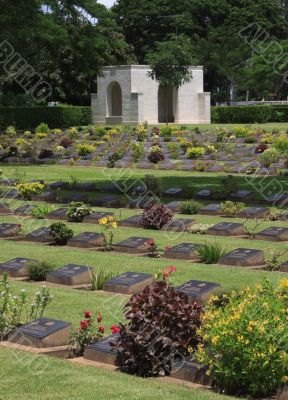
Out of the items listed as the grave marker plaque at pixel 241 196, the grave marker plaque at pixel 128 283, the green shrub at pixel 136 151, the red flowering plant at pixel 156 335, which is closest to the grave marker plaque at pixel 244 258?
the grave marker plaque at pixel 128 283

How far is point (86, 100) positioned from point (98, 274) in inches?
2002

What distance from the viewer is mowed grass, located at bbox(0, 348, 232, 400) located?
20.5 feet

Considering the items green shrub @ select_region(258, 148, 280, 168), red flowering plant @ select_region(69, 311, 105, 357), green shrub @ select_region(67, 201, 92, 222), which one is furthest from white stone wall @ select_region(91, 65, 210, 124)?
red flowering plant @ select_region(69, 311, 105, 357)

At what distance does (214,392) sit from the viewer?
6344mm

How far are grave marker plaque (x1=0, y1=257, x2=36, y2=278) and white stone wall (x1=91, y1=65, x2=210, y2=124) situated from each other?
40036 mm

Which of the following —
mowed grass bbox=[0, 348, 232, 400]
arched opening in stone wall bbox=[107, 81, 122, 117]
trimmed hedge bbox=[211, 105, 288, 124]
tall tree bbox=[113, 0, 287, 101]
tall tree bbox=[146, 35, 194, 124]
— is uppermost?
tall tree bbox=[113, 0, 287, 101]

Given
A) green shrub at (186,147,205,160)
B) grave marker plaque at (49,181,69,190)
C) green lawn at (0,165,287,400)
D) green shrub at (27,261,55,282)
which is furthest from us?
green shrub at (186,147,205,160)

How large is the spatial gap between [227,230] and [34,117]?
111 ft

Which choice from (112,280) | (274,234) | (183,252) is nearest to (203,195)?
(274,234)

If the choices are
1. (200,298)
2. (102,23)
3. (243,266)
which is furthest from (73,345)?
(102,23)

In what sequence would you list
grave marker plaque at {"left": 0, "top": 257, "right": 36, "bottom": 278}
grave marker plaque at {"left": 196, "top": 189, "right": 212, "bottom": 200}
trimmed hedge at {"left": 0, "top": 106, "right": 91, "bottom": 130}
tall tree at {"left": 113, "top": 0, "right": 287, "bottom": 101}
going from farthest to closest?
tall tree at {"left": 113, "top": 0, "right": 287, "bottom": 101} → trimmed hedge at {"left": 0, "top": 106, "right": 91, "bottom": 130} → grave marker plaque at {"left": 196, "top": 189, "right": 212, "bottom": 200} → grave marker plaque at {"left": 0, "top": 257, "right": 36, "bottom": 278}

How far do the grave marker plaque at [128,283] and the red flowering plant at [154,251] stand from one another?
1990 millimetres

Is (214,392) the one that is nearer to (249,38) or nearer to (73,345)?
(73,345)

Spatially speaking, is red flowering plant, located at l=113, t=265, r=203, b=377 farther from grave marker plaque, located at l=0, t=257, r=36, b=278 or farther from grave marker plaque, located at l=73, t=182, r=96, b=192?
grave marker plaque, located at l=73, t=182, r=96, b=192
